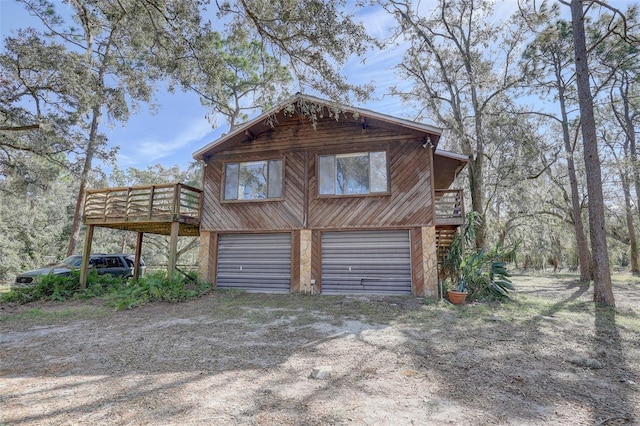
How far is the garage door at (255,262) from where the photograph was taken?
9.94 metres

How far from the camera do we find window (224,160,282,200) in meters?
10.5

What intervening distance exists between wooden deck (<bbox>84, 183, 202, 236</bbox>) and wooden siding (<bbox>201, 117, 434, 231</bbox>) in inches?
22.4

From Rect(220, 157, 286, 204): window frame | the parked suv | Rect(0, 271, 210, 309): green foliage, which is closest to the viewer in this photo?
Rect(0, 271, 210, 309): green foliage

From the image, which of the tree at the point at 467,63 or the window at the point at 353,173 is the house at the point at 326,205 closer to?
the window at the point at 353,173

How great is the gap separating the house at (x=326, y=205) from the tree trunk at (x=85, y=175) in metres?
4.99

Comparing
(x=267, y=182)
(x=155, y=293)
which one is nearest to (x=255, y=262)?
(x=267, y=182)

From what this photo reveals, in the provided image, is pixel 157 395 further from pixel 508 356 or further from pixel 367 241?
pixel 367 241

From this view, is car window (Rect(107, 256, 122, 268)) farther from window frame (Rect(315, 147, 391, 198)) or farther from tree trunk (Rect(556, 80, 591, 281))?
tree trunk (Rect(556, 80, 591, 281))

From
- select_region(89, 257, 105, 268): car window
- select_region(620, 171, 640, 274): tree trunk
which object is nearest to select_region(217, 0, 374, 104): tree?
select_region(89, 257, 105, 268): car window

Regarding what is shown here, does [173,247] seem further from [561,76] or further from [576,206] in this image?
[561,76]

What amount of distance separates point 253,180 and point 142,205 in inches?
144

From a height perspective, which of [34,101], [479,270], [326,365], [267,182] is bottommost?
[326,365]

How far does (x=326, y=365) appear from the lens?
3984 mm

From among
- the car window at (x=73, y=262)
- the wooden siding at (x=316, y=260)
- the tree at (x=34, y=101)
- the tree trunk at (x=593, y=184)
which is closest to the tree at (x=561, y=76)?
the tree trunk at (x=593, y=184)
